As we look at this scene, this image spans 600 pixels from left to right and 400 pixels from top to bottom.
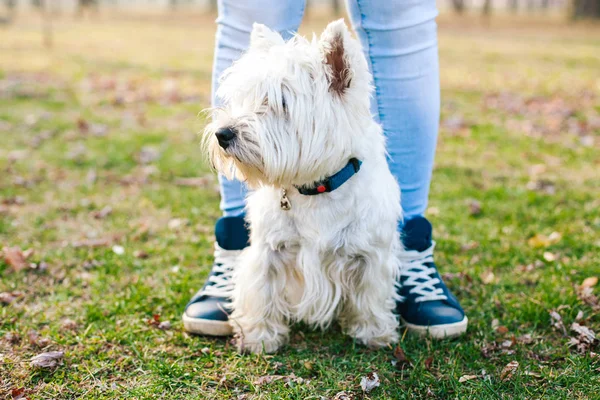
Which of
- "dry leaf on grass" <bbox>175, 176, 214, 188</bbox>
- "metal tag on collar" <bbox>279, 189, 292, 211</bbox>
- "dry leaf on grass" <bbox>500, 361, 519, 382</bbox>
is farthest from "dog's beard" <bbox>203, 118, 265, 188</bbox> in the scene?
"dry leaf on grass" <bbox>175, 176, 214, 188</bbox>

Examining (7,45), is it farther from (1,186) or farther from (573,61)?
(573,61)

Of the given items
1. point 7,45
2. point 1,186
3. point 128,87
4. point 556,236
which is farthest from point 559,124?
point 7,45

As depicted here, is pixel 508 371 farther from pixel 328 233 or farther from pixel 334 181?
pixel 334 181

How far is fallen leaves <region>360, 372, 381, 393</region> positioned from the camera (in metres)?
2.43

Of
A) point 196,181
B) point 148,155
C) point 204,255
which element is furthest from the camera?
point 148,155

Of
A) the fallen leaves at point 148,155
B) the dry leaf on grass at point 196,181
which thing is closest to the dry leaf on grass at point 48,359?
the dry leaf on grass at point 196,181

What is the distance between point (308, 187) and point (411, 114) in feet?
2.38

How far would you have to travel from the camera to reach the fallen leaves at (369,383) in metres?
2.43

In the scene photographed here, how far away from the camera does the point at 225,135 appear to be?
2.33 meters

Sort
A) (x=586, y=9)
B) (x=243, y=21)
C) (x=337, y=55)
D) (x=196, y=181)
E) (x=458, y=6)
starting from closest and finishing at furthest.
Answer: (x=337, y=55), (x=243, y=21), (x=196, y=181), (x=586, y=9), (x=458, y=6)

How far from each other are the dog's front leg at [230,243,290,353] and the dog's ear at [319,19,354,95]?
83 centimetres

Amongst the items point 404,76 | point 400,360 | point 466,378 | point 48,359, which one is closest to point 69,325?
point 48,359

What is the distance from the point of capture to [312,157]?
2387mm

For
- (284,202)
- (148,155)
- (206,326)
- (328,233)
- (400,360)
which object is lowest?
(400,360)
